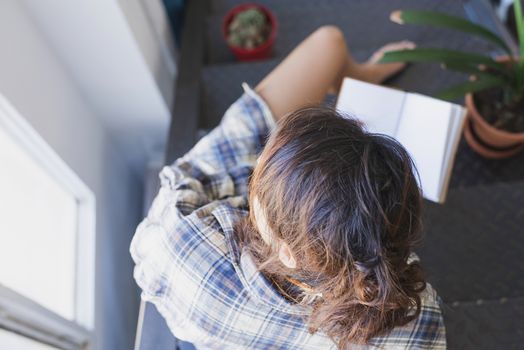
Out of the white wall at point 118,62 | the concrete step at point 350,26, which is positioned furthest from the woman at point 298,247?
the concrete step at point 350,26

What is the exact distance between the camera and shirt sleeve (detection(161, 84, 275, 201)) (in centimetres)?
97

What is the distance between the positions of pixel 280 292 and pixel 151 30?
3.16ft

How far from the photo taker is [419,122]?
1043 millimetres

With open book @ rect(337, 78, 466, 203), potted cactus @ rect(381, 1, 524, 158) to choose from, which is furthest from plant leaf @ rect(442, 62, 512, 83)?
open book @ rect(337, 78, 466, 203)

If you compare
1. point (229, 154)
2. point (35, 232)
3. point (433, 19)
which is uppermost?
point (433, 19)

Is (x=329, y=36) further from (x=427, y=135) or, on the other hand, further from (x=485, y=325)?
(x=485, y=325)

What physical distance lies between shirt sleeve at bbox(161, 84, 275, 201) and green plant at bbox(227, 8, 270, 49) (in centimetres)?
57

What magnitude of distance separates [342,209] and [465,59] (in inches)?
29.5

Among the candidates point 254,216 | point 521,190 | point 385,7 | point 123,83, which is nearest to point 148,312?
point 254,216

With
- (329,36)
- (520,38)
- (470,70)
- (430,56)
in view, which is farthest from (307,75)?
(520,38)

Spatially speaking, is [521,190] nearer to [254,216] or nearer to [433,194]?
[433,194]

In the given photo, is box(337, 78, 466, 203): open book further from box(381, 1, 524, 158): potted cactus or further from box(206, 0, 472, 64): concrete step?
box(206, 0, 472, 64): concrete step

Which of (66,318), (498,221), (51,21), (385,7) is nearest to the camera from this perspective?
(66,318)

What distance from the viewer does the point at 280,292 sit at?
2.21 feet
